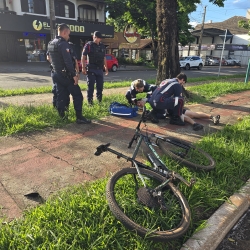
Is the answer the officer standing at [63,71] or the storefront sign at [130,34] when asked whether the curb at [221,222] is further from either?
the storefront sign at [130,34]

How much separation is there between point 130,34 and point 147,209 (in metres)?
28.6

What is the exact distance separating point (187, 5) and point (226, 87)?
15054 millimetres

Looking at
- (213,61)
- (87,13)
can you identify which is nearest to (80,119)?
(87,13)

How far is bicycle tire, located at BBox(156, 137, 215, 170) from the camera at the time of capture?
3.31m

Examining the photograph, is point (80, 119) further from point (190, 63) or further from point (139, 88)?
point (190, 63)

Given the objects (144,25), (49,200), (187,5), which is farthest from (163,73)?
(144,25)

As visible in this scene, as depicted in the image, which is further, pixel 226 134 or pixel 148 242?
pixel 226 134

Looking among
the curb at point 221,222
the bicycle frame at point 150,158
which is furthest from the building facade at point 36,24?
the curb at point 221,222

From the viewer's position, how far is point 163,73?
769cm

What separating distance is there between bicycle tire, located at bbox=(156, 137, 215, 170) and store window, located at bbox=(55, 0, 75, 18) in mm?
24861

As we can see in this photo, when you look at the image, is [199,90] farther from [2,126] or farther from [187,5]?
[187,5]

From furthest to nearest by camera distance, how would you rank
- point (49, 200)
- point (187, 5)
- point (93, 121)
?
point (187, 5) → point (93, 121) → point (49, 200)

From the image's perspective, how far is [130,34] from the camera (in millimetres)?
28719

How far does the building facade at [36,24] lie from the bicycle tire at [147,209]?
21.1 m
